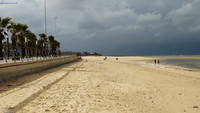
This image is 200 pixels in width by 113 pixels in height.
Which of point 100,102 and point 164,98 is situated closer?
point 100,102

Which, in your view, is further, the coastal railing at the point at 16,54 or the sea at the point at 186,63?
the sea at the point at 186,63

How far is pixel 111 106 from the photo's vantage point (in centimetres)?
833

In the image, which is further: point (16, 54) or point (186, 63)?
point (186, 63)

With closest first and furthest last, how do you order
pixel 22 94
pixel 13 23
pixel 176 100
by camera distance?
pixel 22 94
pixel 176 100
pixel 13 23

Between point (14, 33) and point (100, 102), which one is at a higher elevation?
point (14, 33)

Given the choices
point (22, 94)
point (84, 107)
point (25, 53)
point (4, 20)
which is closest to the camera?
point (84, 107)

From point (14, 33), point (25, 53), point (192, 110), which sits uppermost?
point (14, 33)

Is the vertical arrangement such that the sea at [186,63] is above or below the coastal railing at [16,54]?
below

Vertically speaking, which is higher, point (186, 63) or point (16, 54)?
point (16, 54)

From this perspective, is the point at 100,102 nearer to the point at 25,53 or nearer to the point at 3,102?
the point at 3,102

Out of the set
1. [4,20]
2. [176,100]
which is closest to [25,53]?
[176,100]

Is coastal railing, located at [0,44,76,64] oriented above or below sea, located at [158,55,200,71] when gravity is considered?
above

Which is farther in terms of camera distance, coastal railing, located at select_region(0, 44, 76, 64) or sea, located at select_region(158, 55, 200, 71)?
sea, located at select_region(158, 55, 200, 71)

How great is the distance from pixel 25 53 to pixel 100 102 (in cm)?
1445
